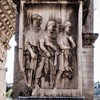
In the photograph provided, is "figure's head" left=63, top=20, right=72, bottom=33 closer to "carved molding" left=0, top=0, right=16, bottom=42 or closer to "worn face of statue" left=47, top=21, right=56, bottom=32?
"worn face of statue" left=47, top=21, right=56, bottom=32

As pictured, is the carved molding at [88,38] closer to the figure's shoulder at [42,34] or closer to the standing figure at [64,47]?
the standing figure at [64,47]

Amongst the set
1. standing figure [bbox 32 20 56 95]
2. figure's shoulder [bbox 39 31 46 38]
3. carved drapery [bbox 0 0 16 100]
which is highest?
carved drapery [bbox 0 0 16 100]

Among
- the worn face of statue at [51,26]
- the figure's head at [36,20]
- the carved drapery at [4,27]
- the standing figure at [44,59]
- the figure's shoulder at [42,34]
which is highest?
the carved drapery at [4,27]

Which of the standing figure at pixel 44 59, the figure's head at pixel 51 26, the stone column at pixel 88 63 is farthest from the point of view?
the stone column at pixel 88 63

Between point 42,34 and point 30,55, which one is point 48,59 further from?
point 42,34

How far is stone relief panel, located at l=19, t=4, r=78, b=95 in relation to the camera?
8484mm

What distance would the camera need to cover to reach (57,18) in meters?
8.79

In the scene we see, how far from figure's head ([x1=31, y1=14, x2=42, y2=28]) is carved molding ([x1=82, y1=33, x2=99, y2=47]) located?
1.50 metres

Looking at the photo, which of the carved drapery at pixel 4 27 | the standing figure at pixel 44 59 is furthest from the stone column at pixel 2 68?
the standing figure at pixel 44 59

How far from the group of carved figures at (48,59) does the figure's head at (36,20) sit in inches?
8.5

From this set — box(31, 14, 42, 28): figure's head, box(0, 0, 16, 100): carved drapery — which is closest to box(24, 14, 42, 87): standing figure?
box(31, 14, 42, 28): figure's head

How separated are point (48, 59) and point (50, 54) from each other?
0.09 meters

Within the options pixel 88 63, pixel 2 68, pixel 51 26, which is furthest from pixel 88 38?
pixel 2 68

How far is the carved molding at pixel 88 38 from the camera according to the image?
9.99 meters
